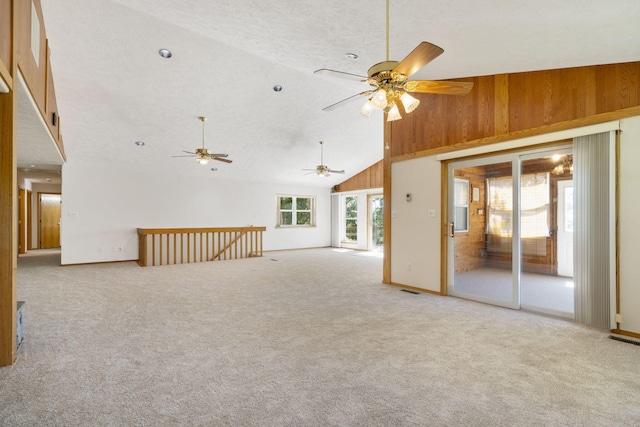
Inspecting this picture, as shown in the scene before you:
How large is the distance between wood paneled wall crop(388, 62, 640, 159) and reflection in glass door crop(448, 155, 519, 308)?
1.58ft

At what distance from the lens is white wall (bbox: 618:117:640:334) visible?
3016 mm

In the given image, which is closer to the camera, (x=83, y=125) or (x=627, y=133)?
(x=627, y=133)

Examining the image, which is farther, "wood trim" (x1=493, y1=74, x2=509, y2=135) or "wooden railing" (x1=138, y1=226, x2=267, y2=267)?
"wooden railing" (x1=138, y1=226, x2=267, y2=267)

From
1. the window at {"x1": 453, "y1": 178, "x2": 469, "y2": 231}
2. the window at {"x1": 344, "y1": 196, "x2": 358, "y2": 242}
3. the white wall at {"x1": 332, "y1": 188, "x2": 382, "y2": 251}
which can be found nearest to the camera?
the window at {"x1": 453, "y1": 178, "x2": 469, "y2": 231}

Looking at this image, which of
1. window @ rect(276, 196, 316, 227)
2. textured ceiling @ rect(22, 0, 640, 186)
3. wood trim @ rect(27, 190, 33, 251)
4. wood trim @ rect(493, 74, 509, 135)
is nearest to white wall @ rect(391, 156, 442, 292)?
wood trim @ rect(493, 74, 509, 135)

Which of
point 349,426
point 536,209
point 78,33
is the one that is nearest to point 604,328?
point 536,209

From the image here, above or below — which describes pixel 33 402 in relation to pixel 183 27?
below

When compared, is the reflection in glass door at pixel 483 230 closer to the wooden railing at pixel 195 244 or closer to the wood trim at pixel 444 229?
the wood trim at pixel 444 229

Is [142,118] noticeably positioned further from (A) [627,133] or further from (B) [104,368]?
(A) [627,133]

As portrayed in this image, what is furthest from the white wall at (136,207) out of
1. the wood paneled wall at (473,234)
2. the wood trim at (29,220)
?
the wood paneled wall at (473,234)

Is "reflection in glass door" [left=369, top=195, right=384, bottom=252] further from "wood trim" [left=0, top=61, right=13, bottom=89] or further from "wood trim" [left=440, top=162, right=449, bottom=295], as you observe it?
"wood trim" [left=0, top=61, right=13, bottom=89]

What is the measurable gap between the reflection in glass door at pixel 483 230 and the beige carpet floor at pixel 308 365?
49 centimetres

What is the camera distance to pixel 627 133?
3.06 metres

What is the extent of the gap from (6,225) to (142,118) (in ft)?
13.7
